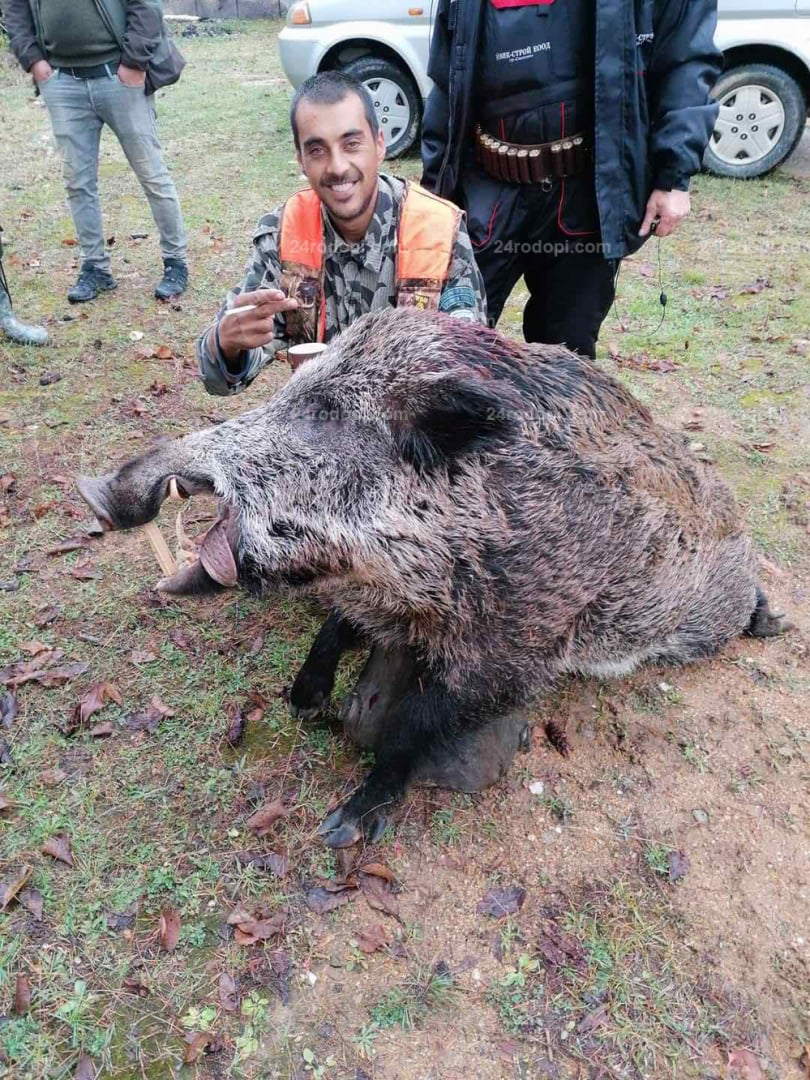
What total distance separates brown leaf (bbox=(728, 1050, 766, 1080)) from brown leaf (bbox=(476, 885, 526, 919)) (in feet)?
2.08

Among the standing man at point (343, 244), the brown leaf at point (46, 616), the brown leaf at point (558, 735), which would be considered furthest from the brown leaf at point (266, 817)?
the standing man at point (343, 244)

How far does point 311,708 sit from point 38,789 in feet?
3.02

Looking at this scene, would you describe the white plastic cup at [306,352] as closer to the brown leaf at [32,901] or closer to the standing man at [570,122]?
the standing man at [570,122]

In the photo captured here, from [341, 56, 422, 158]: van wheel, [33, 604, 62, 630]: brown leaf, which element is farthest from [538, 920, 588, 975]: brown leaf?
[341, 56, 422, 158]: van wheel

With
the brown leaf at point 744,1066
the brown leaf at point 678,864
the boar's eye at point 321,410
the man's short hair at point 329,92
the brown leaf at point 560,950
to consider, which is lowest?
Answer: the brown leaf at point 560,950

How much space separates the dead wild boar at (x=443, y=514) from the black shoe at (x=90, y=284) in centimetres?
421

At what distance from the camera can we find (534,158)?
300 cm

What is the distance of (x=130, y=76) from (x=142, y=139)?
0.38m

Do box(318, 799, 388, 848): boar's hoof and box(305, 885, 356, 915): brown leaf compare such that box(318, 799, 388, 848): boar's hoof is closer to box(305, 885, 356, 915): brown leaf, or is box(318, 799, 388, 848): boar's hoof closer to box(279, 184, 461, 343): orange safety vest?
box(305, 885, 356, 915): brown leaf

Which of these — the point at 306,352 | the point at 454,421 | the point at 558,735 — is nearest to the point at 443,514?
the point at 454,421

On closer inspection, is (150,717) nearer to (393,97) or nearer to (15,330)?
(15,330)

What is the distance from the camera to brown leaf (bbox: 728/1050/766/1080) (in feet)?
6.37

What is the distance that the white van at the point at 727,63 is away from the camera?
7250mm

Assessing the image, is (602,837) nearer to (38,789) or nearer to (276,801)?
(276,801)
